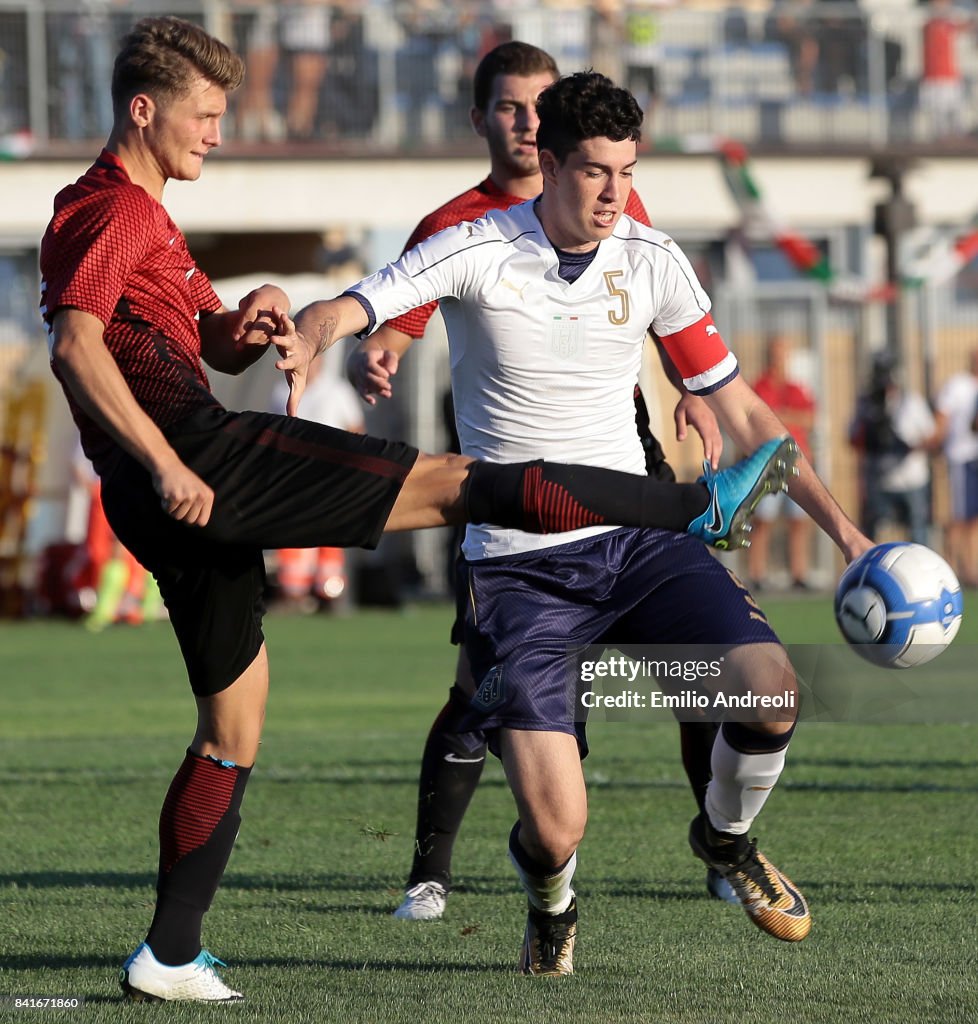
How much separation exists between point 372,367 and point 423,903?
5.08 feet

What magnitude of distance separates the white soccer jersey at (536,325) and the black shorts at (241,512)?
566 millimetres

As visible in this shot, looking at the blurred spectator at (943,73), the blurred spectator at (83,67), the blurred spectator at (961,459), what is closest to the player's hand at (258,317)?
the blurred spectator at (961,459)

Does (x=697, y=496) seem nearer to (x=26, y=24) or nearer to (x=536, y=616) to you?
(x=536, y=616)

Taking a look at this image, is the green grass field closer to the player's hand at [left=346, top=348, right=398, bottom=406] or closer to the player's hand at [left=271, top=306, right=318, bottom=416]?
the player's hand at [left=346, top=348, right=398, bottom=406]

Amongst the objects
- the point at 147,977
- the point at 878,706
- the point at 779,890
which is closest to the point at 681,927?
the point at 779,890

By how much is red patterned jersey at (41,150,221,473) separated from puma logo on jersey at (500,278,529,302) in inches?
32.8

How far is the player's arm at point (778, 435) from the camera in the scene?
5121 mm

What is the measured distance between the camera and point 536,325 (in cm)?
518

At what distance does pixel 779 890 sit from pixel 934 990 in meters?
0.62

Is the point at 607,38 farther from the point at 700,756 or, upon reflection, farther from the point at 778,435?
the point at 778,435

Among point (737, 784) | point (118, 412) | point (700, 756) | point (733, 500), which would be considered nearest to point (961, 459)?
point (700, 756)

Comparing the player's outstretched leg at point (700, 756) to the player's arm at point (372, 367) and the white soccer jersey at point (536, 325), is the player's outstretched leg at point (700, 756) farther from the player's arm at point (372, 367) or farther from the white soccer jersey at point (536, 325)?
the player's arm at point (372, 367)

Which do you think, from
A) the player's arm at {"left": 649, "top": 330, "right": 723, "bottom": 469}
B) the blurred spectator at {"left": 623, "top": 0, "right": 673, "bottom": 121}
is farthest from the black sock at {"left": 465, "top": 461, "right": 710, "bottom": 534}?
the blurred spectator at {"left": 623, "top": 0, "right": 673, "bottom": 121}

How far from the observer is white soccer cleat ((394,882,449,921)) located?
5.79 m
